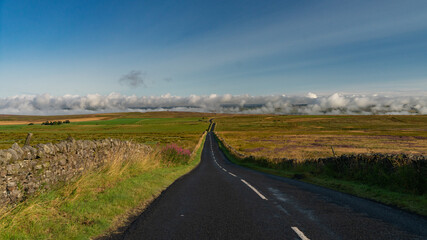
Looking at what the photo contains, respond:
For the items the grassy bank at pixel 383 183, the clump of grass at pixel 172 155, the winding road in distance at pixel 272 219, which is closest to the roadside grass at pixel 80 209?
the winding road in distance at pixel 272 219

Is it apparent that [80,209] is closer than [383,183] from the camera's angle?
Yes

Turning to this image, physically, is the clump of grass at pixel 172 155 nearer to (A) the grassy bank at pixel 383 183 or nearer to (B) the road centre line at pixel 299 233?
(A) the grassy bank at pixel 383 183

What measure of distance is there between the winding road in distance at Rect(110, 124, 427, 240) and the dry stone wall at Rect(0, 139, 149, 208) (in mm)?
3758

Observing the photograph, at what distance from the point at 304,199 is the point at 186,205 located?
4.51 m

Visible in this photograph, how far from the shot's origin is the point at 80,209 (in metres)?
7.16

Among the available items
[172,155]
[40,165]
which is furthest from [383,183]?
[172,155]

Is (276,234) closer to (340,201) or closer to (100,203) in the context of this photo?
(340,201)

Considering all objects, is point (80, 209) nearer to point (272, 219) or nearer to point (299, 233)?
point (272, 219)

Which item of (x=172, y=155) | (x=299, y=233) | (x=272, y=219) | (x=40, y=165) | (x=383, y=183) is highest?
(x=40, y=165)

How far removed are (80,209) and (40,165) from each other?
2.56 m

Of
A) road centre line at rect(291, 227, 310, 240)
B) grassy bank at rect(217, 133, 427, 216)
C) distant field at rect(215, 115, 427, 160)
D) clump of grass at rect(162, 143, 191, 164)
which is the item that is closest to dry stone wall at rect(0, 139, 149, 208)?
road centre line at rect(291, 227, 310, 240)

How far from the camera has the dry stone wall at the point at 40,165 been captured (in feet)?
22.2

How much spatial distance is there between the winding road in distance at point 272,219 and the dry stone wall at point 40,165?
3758 millimetres

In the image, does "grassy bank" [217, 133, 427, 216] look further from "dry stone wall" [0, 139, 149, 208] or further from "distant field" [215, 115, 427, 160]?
"distant field" [215, 115, 427, 160]
